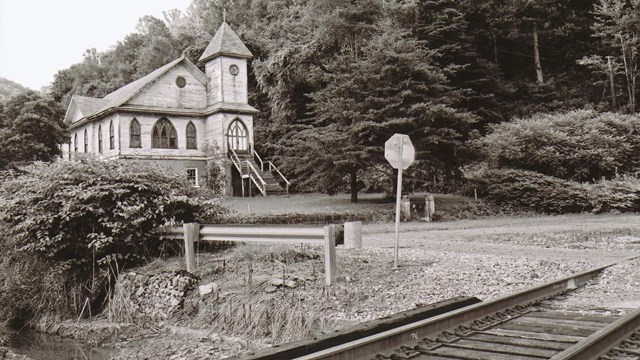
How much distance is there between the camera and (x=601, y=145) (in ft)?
98.6

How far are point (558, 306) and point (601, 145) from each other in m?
24.9

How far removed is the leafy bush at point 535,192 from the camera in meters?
28.0

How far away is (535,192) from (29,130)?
3175cm

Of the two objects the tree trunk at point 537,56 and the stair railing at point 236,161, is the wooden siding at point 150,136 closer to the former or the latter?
the stair railing at point 236,161

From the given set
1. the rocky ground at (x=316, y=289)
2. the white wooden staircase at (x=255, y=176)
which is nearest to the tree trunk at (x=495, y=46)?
the white wooden staircase at (x=255, y=176)

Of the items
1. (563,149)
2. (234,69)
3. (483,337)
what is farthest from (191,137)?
(483,337)

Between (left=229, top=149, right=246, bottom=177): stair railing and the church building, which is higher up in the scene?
the church building

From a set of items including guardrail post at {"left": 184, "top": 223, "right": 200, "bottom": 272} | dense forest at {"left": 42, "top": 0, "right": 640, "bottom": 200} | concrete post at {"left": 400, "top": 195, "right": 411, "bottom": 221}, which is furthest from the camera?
dense forest at {"left": 42, "top": 0, "right": 640, "bottom": 200}

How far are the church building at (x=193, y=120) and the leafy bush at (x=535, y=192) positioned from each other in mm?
14408

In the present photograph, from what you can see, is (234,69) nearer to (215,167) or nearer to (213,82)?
(213,82)

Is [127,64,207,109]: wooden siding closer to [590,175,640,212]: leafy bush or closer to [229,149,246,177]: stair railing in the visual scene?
[229,149,246,177]: stair railing

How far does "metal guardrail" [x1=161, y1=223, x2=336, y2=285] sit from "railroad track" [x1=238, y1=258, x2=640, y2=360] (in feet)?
8.04

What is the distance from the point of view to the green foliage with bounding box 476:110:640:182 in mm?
29266

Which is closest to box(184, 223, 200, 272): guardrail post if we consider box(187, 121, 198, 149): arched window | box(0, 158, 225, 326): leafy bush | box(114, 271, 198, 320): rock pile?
box(114, 271, 198, 320): rock pile
